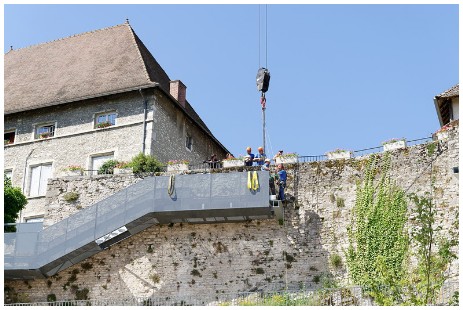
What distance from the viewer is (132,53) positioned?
104 ft

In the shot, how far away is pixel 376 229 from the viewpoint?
21969 millimetres

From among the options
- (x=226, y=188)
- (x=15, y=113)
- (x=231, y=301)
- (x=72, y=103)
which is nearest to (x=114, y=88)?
(x=72, y=103)

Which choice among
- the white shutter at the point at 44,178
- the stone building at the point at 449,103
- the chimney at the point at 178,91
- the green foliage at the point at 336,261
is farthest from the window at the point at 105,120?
the stone building at the point at 449,103

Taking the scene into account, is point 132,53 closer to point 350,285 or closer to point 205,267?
point 205,267

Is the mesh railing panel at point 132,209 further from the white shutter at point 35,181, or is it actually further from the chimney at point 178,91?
the chimney at point 178,91

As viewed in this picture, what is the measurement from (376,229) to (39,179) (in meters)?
13.4

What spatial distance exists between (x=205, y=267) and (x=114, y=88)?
9597mm

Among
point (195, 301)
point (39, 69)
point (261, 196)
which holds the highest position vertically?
point (39, 69)

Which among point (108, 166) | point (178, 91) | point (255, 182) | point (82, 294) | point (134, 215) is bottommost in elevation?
point (82, 294)

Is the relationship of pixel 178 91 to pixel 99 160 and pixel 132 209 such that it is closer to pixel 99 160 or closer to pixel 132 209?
pixel 99 160

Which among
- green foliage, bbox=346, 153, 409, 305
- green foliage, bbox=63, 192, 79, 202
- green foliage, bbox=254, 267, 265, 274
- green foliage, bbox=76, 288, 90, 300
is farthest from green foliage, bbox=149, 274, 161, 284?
green foliage, bbox=346, 153, 409, 305

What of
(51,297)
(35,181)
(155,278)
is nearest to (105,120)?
(35,181)

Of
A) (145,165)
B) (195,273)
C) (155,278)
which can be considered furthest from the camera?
(145,165)

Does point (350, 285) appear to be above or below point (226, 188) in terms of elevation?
below
